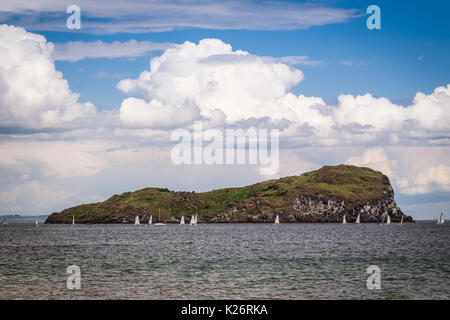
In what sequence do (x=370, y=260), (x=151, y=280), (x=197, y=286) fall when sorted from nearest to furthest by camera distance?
(x=197, y=286)
(x=151, y=280)
(x=370, y=260)

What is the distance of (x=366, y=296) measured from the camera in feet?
177

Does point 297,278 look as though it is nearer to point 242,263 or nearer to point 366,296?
point 366,296

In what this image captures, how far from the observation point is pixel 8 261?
96.9 meters

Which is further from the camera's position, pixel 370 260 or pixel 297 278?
pixel 370 260

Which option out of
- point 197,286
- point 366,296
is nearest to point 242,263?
point 197,286

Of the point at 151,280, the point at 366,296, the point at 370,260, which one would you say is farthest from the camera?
the point at 370,260

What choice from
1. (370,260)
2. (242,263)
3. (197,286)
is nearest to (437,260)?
(370,260)
